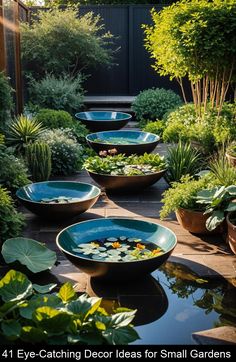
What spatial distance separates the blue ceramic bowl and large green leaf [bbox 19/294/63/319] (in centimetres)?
710

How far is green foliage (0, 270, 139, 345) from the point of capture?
265cm

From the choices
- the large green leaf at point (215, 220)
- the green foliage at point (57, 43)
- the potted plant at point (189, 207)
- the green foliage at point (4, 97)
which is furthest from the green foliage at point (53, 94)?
the large green leaf at point (215, 220)

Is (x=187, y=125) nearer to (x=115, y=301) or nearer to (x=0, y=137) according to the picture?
(x=0, y=137)

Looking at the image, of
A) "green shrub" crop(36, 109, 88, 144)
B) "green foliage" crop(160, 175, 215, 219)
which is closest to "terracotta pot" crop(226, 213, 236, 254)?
"green foliage" crop(160, 175, 215, 219)

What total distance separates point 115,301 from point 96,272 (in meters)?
0.26

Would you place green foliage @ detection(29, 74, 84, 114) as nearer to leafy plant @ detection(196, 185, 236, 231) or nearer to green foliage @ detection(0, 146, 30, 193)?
green foliage @ detection(0, 146, 30, 193)

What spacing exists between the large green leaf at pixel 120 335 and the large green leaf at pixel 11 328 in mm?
442

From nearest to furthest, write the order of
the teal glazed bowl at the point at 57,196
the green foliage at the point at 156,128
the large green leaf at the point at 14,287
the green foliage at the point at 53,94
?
the large green leaf at the point at 14,287, the teal glazed bowl at the point at 57,196, the green foliage at the point at 156,128, the green foliage at the point at 53,94

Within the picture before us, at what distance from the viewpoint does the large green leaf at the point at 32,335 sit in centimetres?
262

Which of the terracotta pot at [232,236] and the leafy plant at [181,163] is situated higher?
the leafy plant at [181,163]

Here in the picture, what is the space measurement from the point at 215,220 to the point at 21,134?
3.44 metres

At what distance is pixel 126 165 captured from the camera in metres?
6.42

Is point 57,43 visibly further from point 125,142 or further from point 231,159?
point 231,159

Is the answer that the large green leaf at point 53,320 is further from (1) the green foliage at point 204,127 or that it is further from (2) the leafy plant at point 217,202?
(1) the green foliage at point 204,127
